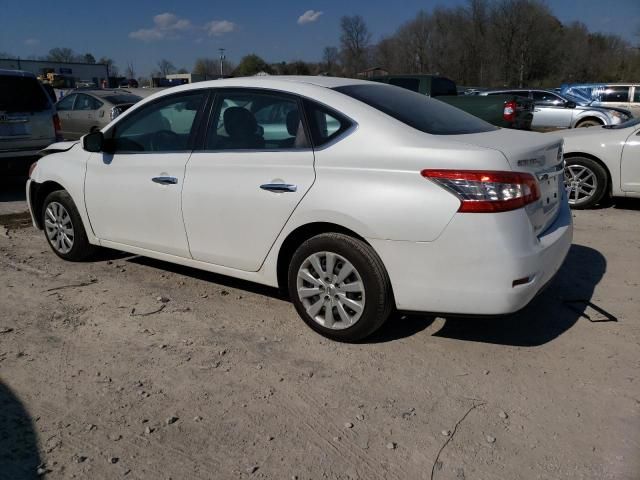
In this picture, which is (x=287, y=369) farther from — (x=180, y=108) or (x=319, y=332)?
(x=180, y=108)

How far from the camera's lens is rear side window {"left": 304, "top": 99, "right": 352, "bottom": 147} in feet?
11.4

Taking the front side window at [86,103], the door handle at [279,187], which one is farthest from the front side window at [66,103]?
the door handle at [279,187]

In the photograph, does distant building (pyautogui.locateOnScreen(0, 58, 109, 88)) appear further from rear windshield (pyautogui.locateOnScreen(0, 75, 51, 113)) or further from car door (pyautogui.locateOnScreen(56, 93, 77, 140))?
rear windshield (pyautogui.locateOnScreen(0, 75, 51, 113))

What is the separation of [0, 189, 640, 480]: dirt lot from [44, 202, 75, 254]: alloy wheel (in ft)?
2.08

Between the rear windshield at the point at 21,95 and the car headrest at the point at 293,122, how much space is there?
6.41 metres

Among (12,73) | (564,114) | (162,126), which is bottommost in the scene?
(564,114)

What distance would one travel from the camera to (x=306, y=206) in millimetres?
3463

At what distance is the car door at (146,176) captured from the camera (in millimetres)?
4152

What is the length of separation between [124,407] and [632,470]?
2397 mm

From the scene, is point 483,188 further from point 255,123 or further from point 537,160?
point 255,123

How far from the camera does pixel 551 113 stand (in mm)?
19250

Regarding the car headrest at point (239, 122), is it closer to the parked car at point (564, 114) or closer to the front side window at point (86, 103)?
the front side window at point (86, 103)

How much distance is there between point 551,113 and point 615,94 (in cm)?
594

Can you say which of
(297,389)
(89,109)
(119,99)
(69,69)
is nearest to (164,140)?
(297,389)
